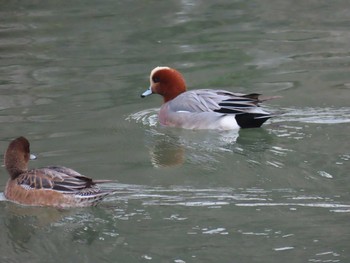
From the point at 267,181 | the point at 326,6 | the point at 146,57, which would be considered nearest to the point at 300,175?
the point at 267,181

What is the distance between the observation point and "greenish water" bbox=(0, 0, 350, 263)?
280 inches

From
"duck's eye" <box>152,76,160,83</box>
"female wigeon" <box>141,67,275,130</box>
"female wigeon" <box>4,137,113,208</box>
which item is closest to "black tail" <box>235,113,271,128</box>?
"female wigeon" <box>141,67,275,130</box>

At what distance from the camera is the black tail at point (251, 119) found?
10180 mm

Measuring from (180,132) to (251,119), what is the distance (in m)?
0.79

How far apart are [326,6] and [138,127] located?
7060 millimetres

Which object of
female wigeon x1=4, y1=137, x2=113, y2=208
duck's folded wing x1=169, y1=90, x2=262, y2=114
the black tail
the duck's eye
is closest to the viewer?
female wigeon x1=4, y1=137, x2=113, y2=208

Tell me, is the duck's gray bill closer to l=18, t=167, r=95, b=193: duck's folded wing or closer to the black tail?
the black tail

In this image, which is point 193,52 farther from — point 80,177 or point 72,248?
point 72,248

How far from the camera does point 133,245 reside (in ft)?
22.9

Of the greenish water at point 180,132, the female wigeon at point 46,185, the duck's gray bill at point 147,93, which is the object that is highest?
the female wigeon at point 46,185

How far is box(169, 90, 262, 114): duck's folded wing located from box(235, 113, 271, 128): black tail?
52 millimetres

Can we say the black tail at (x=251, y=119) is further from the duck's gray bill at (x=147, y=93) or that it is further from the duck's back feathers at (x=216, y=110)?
the duck's gray bill at (x=147, y=93)

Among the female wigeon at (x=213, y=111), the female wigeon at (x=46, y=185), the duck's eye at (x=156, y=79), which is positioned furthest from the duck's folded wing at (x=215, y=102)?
the female wigeon at (x=46, y=185)

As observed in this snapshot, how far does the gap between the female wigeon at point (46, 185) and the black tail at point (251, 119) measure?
9.00ft
